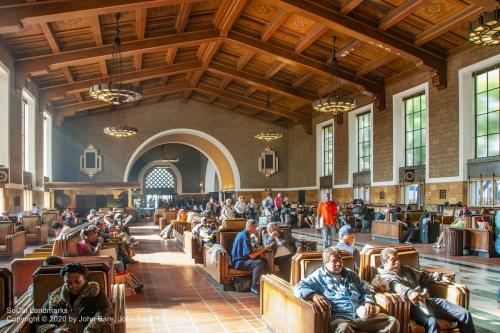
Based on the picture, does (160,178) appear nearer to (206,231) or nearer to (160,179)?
(160,179)

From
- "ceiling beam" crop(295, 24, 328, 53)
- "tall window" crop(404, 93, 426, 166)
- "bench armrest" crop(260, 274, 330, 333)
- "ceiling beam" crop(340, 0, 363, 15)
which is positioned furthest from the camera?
"tall window" crop(404, 93, 426, 166)

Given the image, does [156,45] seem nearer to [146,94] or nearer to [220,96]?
[146,94]

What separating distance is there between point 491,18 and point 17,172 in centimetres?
1219

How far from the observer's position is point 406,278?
3.77 m

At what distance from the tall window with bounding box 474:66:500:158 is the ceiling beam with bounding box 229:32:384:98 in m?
4.04

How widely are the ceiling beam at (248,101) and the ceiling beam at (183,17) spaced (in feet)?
24.6

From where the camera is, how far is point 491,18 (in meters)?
6.87

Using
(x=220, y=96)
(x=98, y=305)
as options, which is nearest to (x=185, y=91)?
(x=220, y=96)

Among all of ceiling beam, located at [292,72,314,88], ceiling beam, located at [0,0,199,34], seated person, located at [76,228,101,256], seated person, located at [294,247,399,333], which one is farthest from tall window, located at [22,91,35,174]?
seated person, located at [294,247,399,333]

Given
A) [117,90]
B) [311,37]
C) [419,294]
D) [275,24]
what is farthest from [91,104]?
[419,294]

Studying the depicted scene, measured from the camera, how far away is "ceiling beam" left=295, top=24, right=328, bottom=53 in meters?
11.7

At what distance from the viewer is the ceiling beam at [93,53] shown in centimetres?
1188

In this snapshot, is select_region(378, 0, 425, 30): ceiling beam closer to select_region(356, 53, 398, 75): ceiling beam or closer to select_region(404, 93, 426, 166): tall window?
select_region(356, 53, 398, 75): ceiling beam

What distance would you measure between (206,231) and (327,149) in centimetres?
1320
